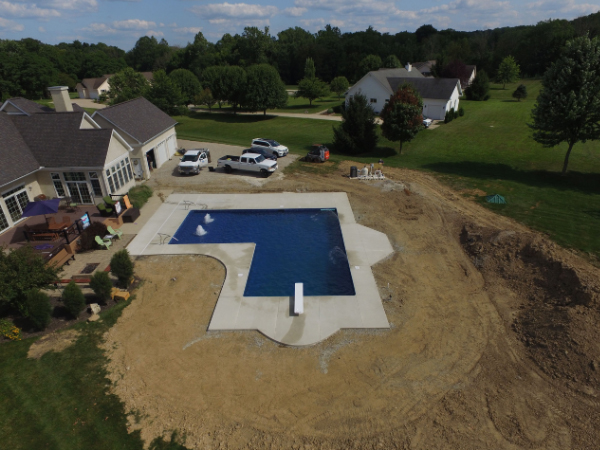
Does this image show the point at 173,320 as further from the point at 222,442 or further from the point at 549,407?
the point at 549,407

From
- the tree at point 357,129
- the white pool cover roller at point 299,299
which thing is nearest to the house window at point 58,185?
the white pool cover roller at point 299,299

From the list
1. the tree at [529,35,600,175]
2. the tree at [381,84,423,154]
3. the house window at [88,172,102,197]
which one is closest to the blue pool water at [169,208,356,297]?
the house window at [88,172,102,197]

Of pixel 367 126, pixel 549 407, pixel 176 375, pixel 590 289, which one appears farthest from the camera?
pixel 367 126

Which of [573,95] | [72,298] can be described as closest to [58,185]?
[72,298]

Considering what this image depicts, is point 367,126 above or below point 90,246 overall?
→ above

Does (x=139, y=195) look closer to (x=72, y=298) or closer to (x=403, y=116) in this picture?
(x=72, y=298)

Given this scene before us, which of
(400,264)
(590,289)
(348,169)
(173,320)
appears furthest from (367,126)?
(173,320)
